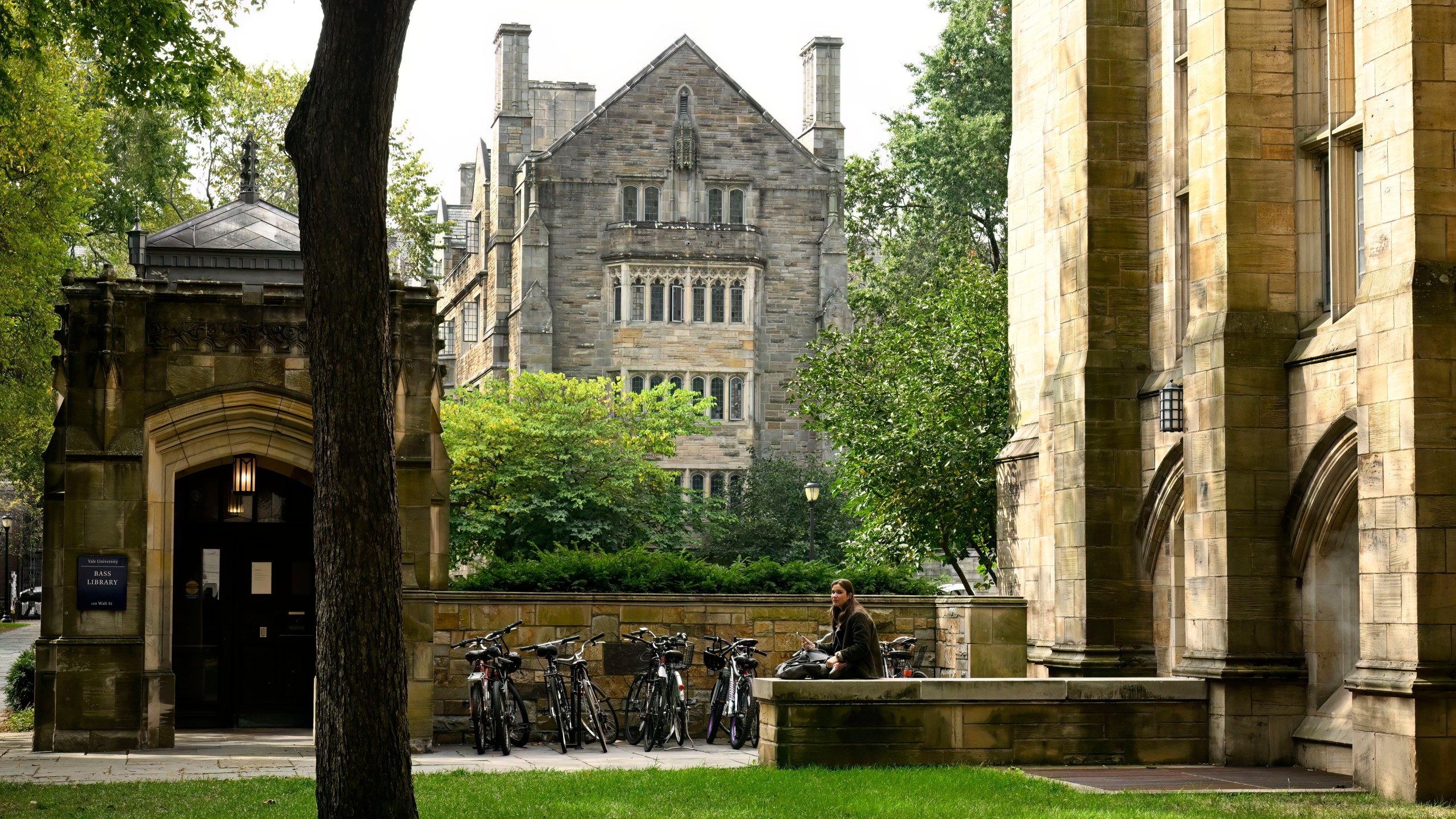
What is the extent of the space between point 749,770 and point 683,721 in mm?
4138

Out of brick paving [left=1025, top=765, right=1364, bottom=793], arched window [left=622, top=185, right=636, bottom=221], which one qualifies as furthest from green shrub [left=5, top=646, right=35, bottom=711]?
arched window [left=622, top=185, right=636, bottom=221]

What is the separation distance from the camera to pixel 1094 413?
55.7ft

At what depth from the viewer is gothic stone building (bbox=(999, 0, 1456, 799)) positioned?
11.7 m

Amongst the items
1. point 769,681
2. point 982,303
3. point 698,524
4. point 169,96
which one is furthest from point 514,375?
point 769,681

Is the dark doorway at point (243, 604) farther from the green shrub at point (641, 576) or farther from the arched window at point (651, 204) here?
the arched window at point (651, 204)

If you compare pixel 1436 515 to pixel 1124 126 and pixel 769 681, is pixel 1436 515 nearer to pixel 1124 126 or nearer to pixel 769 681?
pixel 769 681

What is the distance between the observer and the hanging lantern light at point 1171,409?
1523cm

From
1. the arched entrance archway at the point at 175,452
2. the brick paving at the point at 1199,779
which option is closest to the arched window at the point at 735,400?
the arched entrance archway at the point at 175,452

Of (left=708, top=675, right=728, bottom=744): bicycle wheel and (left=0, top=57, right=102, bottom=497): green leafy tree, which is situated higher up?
(left=0, top=57, right=102, bottom=497): green leafy tree

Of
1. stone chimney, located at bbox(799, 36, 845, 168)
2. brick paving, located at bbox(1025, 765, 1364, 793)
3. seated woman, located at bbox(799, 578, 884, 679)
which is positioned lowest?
brick paving, located at bbox(1025, 765, 1364, 793)

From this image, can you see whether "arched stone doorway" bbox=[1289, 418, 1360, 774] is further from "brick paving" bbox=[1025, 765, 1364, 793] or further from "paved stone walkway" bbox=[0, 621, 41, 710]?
"paved stone walkway" bbox=[0, 621, 41, 710]

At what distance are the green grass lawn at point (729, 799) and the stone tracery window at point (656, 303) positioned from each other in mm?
38034

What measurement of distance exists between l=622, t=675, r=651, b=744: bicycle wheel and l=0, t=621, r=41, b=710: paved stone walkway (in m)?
10.8

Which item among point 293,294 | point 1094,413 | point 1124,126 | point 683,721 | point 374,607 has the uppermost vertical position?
point 1124,126
